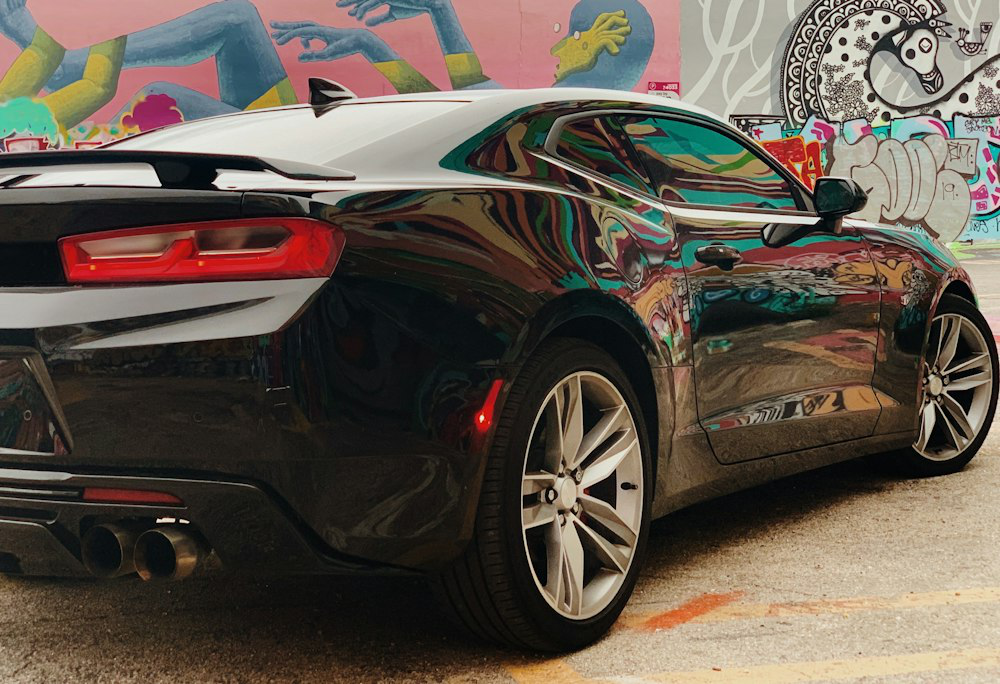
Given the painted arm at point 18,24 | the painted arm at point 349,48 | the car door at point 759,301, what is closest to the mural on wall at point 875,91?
A: the painted arm at point 349,48

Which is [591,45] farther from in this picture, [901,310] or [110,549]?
[110,549]

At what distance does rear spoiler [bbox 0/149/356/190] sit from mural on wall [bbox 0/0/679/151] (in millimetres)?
23059

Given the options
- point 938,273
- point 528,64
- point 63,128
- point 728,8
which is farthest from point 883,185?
point 938,273

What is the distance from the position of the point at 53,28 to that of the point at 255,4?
417 centimetres

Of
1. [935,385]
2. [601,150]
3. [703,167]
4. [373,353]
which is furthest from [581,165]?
[935,385]

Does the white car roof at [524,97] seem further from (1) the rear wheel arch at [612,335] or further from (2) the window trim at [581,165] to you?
(1) the rear wheel arch at [612,335]

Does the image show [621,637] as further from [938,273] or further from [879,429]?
[938,273]

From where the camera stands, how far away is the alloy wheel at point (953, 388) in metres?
5.21

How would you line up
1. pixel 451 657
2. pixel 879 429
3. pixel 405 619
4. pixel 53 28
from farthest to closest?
pixel 53 28 → pixel 879 429 → pixel 405 619 → pixel 451 657

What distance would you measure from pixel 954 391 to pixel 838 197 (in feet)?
4.39

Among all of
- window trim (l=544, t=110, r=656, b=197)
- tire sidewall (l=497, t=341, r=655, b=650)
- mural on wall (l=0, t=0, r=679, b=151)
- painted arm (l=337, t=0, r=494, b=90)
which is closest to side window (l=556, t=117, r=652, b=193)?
window trim (l=544, t=110, r=656, b=197)

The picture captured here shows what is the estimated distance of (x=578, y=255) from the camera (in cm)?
323

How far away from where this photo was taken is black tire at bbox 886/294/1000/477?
5.26 m

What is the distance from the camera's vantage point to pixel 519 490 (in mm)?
2975
